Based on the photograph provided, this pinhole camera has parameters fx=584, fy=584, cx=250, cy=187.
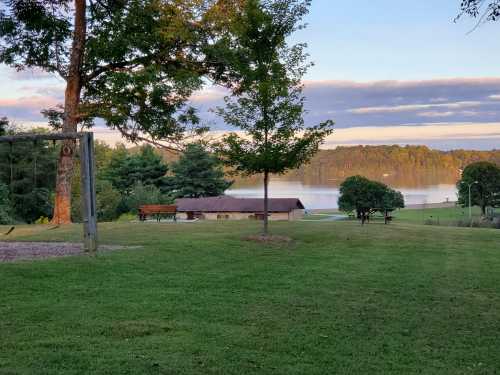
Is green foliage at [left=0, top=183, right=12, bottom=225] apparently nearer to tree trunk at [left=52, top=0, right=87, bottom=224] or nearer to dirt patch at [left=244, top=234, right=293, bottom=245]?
tree trunk at [left=52, top=0, right=87, bottom=224]

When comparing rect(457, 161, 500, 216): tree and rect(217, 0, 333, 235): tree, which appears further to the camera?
rect(457, 161, 500, 216): tree

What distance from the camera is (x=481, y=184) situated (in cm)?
8612

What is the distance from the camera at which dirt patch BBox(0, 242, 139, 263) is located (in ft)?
43.8

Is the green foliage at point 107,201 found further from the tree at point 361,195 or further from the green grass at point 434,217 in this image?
the tree at point 361,195

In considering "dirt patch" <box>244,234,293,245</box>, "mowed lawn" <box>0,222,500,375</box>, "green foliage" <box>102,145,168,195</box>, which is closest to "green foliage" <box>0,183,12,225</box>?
"dirt patch" <box>244,234,293,245</box>

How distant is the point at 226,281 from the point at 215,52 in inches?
514

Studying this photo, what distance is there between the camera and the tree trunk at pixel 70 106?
22.2 metres

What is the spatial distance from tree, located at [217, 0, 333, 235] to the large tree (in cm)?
422

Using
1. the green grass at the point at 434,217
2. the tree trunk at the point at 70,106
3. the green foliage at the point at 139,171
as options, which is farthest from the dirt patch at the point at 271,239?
the green foliage at the point at 139,171

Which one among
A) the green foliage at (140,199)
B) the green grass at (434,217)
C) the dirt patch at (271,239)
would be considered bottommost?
the green grass at (434,217)

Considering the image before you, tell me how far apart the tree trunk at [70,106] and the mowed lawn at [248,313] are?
8.42 m

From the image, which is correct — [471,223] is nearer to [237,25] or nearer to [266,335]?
[237,25]

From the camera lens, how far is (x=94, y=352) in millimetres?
6078

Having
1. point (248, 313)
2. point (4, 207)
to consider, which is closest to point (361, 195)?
point (4, 207)
